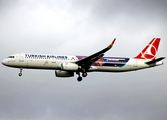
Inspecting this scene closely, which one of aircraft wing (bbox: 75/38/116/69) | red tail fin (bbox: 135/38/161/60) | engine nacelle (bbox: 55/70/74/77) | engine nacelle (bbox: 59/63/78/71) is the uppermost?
red tail fin (bbox: 135/38/161/60)

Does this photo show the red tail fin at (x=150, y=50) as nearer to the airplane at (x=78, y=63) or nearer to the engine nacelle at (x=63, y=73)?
the airplane at (x=78, y=63)

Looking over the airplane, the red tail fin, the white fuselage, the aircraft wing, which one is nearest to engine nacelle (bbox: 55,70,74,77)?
the airplane

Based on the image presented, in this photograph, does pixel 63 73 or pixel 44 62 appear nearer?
pixel 44 62

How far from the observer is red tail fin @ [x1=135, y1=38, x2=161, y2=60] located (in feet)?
201

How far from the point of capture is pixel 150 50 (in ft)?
204

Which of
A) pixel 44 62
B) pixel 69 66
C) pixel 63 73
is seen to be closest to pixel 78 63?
pixel 69 66

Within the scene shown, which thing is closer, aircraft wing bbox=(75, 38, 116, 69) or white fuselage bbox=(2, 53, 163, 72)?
aircraft wing bbox=(75, 38, 116, 69)

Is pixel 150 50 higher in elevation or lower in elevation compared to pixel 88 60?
higher

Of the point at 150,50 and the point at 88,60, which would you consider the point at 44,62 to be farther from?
the point at 150,50

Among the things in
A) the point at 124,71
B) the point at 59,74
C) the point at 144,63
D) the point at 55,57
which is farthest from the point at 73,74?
the point at 144,63

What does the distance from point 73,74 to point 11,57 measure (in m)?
12.7

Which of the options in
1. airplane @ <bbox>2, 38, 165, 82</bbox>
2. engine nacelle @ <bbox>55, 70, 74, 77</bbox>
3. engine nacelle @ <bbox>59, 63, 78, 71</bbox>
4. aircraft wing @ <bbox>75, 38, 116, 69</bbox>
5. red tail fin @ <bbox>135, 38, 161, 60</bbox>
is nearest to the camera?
aircraft wing @ <bbox>75, 38, 116, 69</bbox>

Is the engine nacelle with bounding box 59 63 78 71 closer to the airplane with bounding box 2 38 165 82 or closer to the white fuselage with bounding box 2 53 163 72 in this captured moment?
the airplane with bounding box 2 38 165 82

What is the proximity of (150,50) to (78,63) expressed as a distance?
58.0ft
